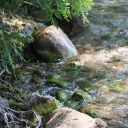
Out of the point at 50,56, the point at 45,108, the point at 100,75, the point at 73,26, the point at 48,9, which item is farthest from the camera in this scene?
the point at 73,26

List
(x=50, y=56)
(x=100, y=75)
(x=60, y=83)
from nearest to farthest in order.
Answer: (x=60, y=83), (x=100, y=75), (x=50, y=56)

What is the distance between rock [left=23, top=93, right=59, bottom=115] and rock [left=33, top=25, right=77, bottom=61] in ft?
7.69

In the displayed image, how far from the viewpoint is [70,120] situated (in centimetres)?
367

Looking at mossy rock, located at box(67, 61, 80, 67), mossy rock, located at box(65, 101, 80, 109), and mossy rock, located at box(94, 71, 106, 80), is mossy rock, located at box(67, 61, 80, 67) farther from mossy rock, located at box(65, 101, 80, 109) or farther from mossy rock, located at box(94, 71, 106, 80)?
mossy rock, located at box(65, 101, 80, 109)

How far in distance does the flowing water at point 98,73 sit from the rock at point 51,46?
280mm

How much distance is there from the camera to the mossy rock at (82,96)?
490 centimetres

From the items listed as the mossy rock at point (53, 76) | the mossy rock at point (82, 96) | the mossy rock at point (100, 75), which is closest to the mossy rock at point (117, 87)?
the mossy rock at point (100, 75)

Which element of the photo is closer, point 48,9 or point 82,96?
point 48,9

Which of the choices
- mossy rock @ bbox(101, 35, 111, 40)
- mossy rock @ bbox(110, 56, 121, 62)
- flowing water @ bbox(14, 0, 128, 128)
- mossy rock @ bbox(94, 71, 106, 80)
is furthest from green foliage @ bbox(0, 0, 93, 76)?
mossy rock @ bbox(101, 35, 111, 40)

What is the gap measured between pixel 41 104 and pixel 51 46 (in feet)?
8.66

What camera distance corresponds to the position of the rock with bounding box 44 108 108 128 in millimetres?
3434

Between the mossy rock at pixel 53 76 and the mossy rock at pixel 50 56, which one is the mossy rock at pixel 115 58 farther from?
the mossy rock at pixel 53 76

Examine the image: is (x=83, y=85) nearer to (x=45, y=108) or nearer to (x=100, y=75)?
(x=100, y=75)

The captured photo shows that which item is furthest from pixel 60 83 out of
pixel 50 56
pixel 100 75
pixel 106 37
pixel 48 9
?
pixel 106 37
